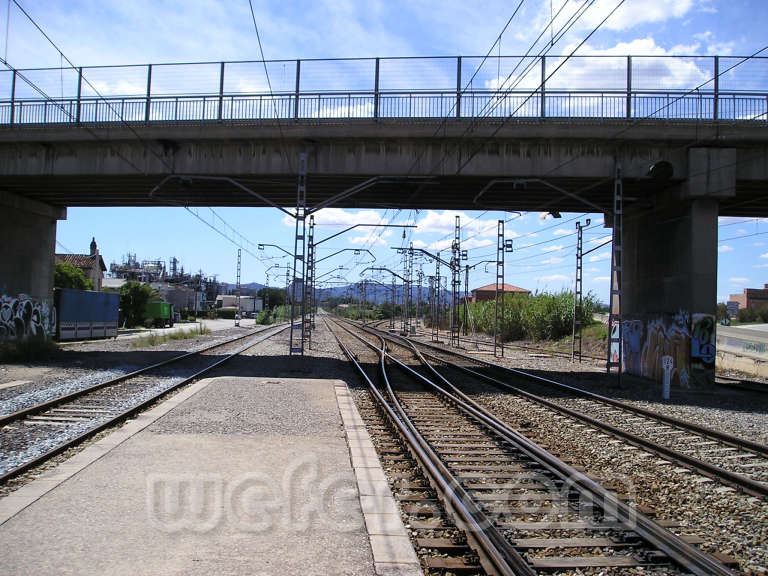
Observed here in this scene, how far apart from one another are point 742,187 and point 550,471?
1602 cm

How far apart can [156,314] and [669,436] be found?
187 feet

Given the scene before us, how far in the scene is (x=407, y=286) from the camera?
171 ft

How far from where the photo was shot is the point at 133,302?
57906 millimetres

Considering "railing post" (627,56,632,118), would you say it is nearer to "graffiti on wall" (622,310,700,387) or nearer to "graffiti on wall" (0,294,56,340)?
"graffiti on wall" (622,310,700,387)

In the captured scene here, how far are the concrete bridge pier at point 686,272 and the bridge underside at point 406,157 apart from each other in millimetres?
289

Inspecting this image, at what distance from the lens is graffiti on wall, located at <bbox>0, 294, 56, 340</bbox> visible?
75.5 ft

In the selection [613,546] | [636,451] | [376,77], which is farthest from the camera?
[376,77]

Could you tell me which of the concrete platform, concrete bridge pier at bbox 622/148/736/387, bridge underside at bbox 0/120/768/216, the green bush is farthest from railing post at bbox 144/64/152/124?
the green bush

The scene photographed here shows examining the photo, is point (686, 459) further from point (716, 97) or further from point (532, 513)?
point (716, 97)

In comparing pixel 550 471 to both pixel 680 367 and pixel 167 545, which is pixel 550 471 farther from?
→ pixel 680 367

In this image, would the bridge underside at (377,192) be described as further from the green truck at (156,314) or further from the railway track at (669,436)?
the green truck at (156,314)

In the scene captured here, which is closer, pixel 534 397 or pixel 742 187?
pixel 534 397

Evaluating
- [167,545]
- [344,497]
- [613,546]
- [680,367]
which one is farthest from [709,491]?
[680,367]

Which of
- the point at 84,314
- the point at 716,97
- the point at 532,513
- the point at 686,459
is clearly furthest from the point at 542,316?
the point at 532,513
